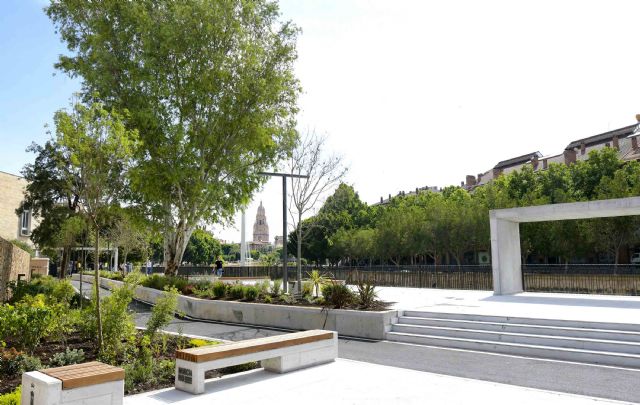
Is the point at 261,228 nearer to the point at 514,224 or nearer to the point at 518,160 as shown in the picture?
the point at 518,160

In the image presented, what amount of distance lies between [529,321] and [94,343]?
9.17 metres

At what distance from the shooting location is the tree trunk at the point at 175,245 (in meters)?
22.1

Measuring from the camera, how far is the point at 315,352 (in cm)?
827

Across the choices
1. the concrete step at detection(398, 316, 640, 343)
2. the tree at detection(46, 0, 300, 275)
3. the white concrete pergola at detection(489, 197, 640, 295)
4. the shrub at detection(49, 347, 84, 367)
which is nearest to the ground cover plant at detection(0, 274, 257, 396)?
the shrub at detection(49, 347, 84, 367)

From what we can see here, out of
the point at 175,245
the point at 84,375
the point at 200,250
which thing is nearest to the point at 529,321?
the point at 84,375

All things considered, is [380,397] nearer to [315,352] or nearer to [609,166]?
[315,352]

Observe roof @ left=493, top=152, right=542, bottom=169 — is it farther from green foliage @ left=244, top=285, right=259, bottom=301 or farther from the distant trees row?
green foliage @ left=244, top=285, right=259, bottom=301

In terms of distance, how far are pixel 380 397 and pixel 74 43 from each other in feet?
73.8

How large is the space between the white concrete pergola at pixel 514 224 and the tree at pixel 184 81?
1012cm

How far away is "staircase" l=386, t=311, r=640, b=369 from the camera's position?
875 cm

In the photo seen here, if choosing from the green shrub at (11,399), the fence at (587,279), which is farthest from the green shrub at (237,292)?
the fence at (587,279)

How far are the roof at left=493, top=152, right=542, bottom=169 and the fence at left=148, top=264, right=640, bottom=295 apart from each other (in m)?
57.3

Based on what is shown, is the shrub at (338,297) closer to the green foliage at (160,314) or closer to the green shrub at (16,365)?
the green foliage at (160,314)

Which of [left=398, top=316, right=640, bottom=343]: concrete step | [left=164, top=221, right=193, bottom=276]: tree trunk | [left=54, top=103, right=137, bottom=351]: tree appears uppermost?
[left=54, top=103, right=137, bottom=351]: tree
